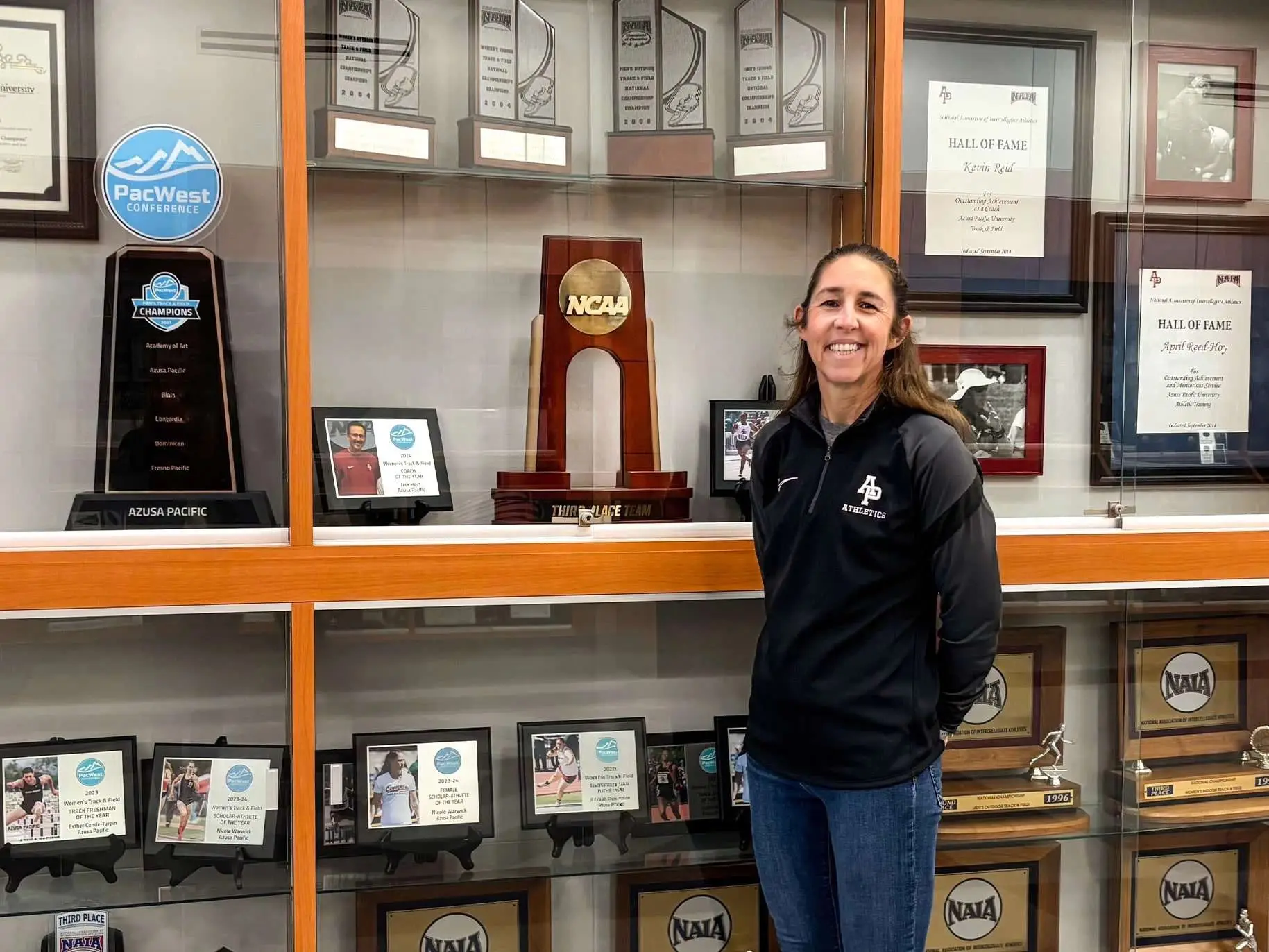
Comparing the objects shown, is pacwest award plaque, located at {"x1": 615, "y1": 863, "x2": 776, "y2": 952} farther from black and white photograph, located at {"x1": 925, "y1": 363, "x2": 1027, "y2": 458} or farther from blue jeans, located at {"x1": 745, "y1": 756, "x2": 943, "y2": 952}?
black and white photograph, located at {"x1": 925, "y1": 363, "x2": 1027, "y2": 458}

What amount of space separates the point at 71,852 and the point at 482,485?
2.98 feet

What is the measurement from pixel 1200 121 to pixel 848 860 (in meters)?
1.62

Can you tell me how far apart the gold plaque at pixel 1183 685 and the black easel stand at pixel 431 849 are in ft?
4.34

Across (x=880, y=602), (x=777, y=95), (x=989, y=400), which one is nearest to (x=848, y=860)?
(x=880, y=602)

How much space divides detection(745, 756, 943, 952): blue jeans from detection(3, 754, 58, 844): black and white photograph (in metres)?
1.16

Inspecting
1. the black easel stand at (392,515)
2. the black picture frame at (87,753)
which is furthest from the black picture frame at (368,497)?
the black picture frame at (87,753)

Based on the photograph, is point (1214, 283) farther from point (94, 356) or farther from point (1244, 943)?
point (94, 356)

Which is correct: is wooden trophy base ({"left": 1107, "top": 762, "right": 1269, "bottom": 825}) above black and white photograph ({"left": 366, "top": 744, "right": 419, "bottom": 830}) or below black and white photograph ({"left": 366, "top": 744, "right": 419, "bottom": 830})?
below

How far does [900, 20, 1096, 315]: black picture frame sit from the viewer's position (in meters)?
1.94

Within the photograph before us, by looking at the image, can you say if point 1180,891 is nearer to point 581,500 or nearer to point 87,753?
point 581,500

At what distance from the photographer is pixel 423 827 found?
1.84 m

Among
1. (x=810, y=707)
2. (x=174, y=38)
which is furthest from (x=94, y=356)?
(x=810, y=707)

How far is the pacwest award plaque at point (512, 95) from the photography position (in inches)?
73.8

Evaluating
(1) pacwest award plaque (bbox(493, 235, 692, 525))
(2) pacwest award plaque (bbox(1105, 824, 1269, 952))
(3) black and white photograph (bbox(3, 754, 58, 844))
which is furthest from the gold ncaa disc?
(2) pacwest award plaque (bbox(1105, 824, 1269, 952))
